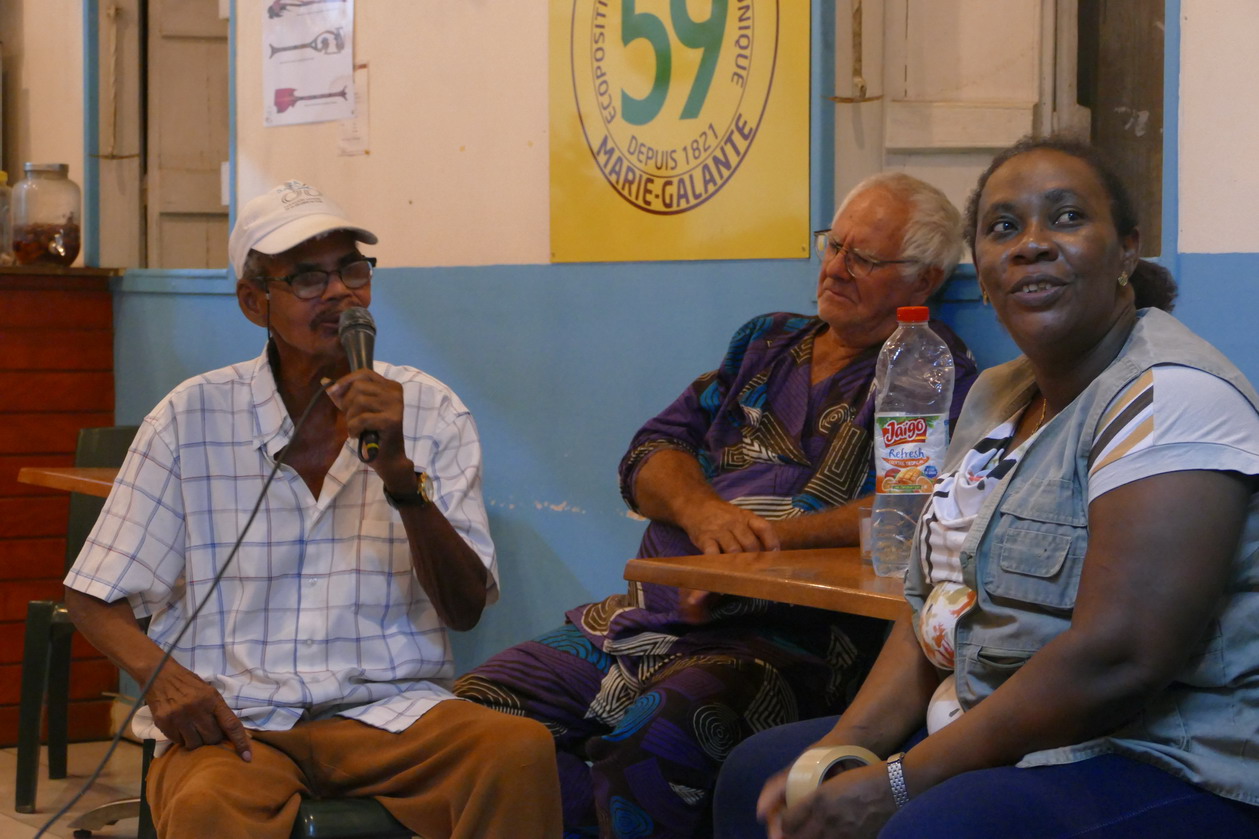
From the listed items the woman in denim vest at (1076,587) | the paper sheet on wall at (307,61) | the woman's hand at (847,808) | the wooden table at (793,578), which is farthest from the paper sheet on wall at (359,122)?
the woman's hand at (847,808)

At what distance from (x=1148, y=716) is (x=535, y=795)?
95 centimetres

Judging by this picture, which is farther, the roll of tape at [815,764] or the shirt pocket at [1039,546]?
the roll of tape at [815,764]

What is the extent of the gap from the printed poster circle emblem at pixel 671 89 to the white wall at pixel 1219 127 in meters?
1.05

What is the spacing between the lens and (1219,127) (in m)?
2.34

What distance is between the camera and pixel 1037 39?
10.5 feet

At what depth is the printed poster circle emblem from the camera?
10.6ft

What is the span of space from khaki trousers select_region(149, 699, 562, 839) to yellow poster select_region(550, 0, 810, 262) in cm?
147

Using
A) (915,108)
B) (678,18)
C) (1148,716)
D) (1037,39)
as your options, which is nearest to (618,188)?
(678,18)

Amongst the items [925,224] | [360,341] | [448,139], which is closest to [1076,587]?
[360,341]

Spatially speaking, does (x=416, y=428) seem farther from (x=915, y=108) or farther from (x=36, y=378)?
(x=36, y=378)

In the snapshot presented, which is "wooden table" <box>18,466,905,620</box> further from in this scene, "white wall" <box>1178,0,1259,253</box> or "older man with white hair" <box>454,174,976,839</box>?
"white wall" <box>1178,0,1259,253</box>

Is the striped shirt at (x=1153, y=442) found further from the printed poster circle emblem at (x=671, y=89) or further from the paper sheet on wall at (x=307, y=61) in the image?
the paper sheet on wall at (x=307, y=61)

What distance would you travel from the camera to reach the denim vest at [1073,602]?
150cm

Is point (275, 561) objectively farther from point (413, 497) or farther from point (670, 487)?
point (670, 487)
